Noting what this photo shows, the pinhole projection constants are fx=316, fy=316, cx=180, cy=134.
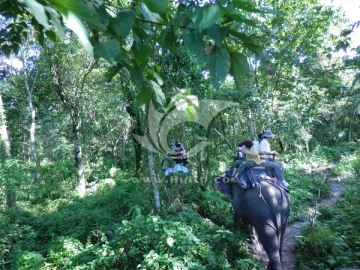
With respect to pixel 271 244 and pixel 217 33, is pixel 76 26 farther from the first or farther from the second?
pixel 271 244

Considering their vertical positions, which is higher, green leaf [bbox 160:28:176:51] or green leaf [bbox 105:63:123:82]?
green leaf [bbox 160:28:176:51]

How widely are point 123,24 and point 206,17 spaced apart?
0.30 m

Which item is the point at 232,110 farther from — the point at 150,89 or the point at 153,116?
the point at 150,89

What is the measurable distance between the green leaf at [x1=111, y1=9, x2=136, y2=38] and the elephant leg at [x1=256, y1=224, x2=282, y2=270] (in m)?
4.39

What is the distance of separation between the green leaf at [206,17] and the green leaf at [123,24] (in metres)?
0.25

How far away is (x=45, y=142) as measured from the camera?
2570cm

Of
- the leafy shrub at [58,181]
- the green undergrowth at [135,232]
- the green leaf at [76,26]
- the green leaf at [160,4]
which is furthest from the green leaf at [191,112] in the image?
the leafy shrub at [58,181]

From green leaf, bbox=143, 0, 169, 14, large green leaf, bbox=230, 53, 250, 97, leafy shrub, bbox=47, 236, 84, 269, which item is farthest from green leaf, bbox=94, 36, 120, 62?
leafy shrub, bbox=47, 236, 84, 269

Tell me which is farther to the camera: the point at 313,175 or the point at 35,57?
the point at 313,175

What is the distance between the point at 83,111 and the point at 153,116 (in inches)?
219

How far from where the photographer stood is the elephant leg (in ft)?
15.2

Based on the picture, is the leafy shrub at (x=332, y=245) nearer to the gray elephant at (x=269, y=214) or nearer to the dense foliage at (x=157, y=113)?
the dense foliage at (x=157, y=113)

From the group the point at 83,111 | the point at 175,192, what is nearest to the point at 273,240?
the point at 175,192

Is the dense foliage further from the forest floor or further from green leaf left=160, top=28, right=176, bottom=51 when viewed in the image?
the forest floor
